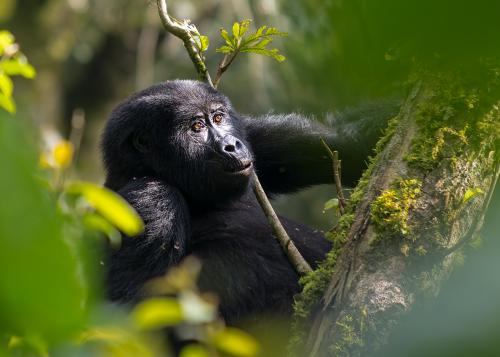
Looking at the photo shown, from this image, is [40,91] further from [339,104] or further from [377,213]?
[339,104]

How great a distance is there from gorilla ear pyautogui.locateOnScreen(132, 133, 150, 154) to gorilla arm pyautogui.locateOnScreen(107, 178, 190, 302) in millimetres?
519

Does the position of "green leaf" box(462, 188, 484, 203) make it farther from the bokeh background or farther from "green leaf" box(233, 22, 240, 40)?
"green leaf" box(233, 22, 240, 40)

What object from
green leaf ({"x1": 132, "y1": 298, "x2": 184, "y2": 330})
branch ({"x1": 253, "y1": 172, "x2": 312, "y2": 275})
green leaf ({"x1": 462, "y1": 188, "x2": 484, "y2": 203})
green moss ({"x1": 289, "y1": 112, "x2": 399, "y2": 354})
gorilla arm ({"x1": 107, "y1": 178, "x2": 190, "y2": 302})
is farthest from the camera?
gorilla arm ({"x1": 107, "y1": 178, "x2": 190, "y2": 302})

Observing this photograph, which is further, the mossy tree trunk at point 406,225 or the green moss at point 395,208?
the green moss at point 395,208

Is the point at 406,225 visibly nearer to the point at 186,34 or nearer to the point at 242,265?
the point at 186,34

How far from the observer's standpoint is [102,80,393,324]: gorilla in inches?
140

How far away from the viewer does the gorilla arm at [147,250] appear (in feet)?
11.5

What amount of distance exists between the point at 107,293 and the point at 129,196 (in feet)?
1.71

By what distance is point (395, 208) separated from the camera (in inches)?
90.7

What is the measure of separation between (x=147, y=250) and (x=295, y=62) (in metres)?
2.62

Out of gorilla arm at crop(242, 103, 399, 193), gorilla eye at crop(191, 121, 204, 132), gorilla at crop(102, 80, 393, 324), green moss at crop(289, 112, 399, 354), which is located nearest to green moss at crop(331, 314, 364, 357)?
green moss at crop(289, 112, 399, 354)

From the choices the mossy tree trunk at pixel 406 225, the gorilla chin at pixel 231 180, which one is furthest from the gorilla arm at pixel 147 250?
the mossy tree trunk at pixel 406 225

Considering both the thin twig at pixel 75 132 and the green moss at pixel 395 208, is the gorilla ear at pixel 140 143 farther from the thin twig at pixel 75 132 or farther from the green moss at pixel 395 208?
the green moss at pixel 395 208

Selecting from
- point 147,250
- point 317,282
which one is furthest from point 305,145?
point 317,282
